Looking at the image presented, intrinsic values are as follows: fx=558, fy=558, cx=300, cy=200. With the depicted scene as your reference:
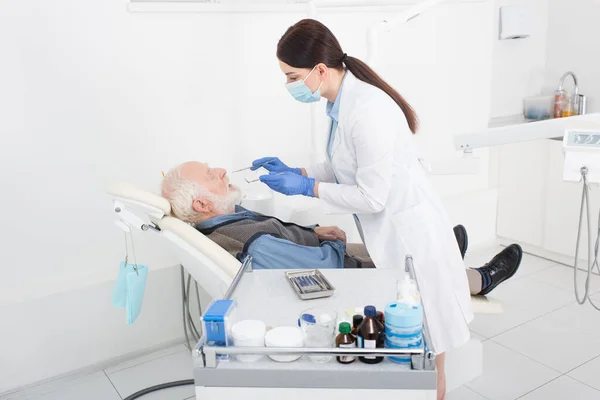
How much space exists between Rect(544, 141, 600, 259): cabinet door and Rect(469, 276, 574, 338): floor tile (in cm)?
31

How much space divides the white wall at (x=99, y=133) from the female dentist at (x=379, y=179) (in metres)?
0.83

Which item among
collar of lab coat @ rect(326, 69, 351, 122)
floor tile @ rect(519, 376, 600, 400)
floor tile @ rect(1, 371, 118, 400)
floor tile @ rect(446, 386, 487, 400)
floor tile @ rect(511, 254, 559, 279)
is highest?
collar of lab coat @ rect(326, 69, 351, 122)

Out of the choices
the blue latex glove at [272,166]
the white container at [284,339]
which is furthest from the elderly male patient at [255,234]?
the white container at [284,339]

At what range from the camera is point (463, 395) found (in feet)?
6.73

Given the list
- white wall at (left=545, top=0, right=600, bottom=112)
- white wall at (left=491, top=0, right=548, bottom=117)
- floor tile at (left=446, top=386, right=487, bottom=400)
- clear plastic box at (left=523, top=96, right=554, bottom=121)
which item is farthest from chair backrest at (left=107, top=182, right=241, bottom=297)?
white wall at (left=545, top=0, right=600, bottom=112)

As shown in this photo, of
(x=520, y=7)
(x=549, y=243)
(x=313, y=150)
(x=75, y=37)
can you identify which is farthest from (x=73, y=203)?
(x=520, y=7)

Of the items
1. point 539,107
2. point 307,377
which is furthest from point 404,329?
point 539,107

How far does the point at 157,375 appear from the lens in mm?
2230

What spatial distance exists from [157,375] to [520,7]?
113 inches

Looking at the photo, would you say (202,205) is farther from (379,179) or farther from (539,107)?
(539,107)

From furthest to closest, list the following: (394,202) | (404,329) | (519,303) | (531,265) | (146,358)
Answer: (531,265) → (519,303) → (146,358) → (394,202) → (404,329)

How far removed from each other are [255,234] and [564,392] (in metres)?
1.28

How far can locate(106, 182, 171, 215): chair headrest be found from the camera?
1.71 meters

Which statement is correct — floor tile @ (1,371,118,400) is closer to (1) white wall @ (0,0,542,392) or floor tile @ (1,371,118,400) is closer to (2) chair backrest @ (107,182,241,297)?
(1) white wall @ (0,0,542,392)
